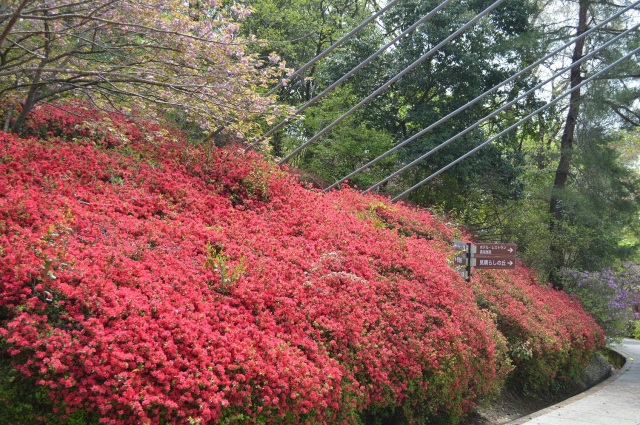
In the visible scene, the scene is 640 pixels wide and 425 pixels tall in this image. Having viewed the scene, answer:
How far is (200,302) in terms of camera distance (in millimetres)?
5285

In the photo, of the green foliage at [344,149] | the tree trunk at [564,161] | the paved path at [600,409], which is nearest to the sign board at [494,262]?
the paved path at [600,409]

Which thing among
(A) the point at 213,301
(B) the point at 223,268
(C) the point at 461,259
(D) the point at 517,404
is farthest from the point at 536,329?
(A) the point at 213,301

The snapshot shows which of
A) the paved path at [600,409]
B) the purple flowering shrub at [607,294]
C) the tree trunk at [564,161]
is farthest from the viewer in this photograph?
the tree trunk at [564,161]

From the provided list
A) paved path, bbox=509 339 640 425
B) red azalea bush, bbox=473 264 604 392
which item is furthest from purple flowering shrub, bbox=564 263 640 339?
paved path, bbox=509 339 640 425

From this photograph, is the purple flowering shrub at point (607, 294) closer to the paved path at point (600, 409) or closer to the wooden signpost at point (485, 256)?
the paved path at point (600, 409)

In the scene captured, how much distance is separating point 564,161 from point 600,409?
9918 millimetres

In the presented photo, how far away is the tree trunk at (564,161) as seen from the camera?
54.0 feet

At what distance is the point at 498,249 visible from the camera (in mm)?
9406

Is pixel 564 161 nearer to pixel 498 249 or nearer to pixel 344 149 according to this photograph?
pixel 344 149

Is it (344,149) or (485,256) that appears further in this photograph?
(344,149)

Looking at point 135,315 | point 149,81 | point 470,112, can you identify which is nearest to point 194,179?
point 149,81

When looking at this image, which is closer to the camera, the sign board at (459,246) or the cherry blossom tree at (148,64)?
the cherry blossom tree at (148,64)

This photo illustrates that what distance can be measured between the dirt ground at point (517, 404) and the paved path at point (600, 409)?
369 millimetres

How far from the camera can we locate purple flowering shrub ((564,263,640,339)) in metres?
15.6
